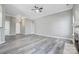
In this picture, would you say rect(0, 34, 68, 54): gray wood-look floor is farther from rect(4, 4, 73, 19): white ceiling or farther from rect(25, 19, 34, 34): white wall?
rect(4, 4, 73, 19): white ceiling

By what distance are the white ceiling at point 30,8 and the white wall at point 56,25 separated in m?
0.13

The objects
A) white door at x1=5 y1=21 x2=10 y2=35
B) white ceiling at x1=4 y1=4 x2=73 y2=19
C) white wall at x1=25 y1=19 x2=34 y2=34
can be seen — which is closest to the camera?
white ceiling at x1=4 y1=4 x2=73 y2=19

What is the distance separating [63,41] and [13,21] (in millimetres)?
1576

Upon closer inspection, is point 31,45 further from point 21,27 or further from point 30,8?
point 30,8

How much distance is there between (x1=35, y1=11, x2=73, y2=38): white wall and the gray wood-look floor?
18 cm

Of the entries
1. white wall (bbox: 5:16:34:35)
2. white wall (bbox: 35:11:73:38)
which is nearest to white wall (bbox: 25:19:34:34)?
white wall (bbox: 5:16:34:35)

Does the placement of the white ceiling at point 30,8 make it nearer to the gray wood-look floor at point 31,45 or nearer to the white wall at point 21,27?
the white wall at point 21,27

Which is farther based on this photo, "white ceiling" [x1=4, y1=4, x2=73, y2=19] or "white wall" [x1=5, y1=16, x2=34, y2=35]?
"white wall" [x1=5, y1=16, x2=34, y2=35]

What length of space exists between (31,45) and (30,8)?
42.3 inches

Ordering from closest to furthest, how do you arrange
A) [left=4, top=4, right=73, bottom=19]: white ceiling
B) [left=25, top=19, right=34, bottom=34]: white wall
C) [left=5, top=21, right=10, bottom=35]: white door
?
[left=4, top=4, right=73, bottom=19]: white ceiling
[left=5, top=21, right=10, bottom=35]: white door
[left=25, top=19, right=34, bottom=34]: white wall

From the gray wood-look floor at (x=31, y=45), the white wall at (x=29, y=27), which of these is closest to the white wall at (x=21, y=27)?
the white wall at (x=29, y=27)

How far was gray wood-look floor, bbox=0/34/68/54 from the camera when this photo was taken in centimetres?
258
